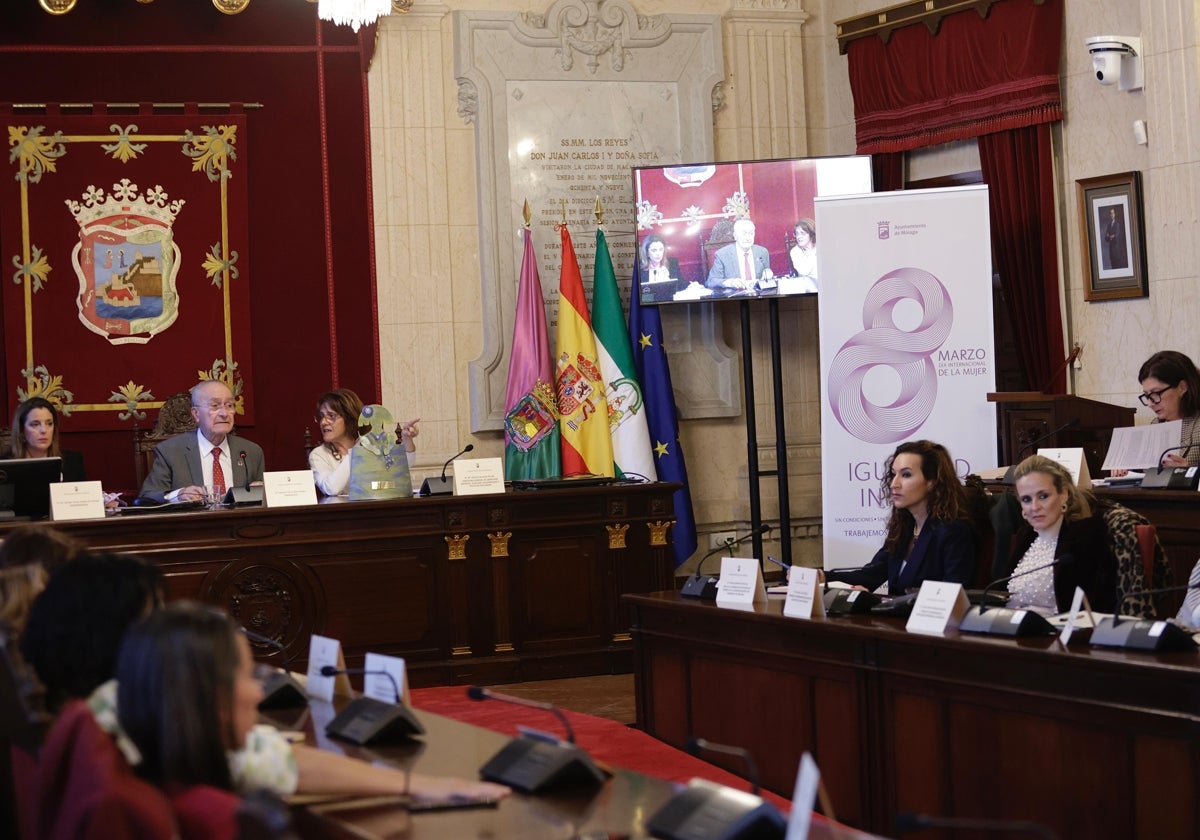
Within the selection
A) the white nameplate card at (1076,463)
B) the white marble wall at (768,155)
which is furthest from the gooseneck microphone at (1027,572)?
the white marble wall at (768,155)

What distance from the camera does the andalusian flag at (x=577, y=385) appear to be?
8336 mm

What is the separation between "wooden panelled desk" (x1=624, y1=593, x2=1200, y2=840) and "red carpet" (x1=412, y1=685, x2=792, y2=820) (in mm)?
88

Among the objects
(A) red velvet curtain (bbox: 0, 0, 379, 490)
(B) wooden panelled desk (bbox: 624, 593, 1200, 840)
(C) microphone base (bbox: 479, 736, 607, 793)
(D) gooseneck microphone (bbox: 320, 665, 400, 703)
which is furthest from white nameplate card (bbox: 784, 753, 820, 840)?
(A) red velvet curtain (bbox: 0, 0, 379, 490)

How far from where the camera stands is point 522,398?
826 centimetres

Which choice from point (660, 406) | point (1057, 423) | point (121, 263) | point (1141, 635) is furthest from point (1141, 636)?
point (121, 263)

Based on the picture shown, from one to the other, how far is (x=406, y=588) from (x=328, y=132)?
3104 millimetres

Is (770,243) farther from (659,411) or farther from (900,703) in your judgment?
(900,703)

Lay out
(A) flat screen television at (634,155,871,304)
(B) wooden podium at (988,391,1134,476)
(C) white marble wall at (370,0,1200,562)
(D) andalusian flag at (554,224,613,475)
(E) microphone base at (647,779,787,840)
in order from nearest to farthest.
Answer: (E) microphone base at (647,779,787,840)
(B) wooden podium at (988,391,1134,476)
(C) white marble wall at (370,0,1200,562)
(A) flat screen television at (634,155,871,304)
(D) andalusian flag at (554,224,613,475)

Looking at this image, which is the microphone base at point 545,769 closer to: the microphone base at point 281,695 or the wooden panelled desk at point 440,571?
the microphone base at point 281,695

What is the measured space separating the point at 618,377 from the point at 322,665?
17.3 feet

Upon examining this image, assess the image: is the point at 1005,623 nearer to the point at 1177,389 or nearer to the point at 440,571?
the point at 1177,389

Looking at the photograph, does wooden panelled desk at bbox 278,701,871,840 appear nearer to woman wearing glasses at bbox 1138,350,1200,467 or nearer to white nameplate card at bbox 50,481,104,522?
white nameplate card at bbox 50,481,104,522

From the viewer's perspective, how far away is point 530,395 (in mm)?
8266

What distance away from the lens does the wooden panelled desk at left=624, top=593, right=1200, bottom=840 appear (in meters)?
3.12
